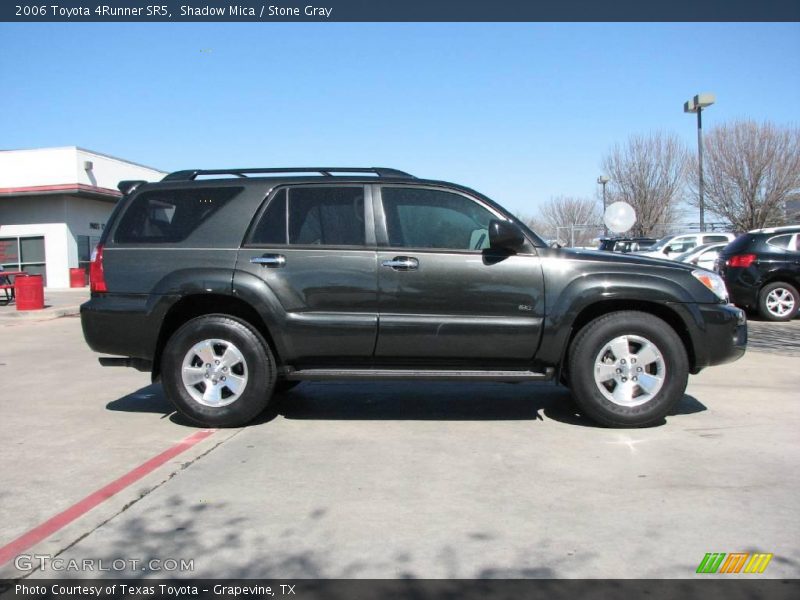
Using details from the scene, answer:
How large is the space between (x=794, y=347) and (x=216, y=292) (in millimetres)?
7847

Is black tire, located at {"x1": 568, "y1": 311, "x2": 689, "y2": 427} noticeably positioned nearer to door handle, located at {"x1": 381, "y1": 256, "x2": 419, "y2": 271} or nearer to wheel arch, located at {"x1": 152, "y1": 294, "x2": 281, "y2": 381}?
door handle, located at {"x1": 381, "y1": 256, "x2": 419, "y2": 271}

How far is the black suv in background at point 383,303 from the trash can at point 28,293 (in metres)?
12.1

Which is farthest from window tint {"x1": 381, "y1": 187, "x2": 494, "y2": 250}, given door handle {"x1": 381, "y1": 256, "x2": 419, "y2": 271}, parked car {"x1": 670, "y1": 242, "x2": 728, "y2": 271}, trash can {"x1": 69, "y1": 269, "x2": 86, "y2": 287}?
trash can {"x1": 69, "y1": 269, "x2": 86, "y2": 287}

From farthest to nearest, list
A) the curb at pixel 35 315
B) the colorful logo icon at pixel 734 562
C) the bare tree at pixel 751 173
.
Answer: the bare tree at pixel 751 173, the curb at pixel 35 315, the colorful logo icon at pixel 734 562

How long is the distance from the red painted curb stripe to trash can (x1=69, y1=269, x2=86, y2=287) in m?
23.0

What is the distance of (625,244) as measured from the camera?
20.9 meters

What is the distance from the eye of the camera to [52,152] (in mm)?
24609

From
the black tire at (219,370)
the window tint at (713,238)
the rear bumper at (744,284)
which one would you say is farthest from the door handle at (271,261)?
the window tint at (713,238)

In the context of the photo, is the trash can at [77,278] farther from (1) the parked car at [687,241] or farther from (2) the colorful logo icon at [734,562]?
(2) the colorful logo icon at [734,562]

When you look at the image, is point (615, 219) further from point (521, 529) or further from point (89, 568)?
point (89, 568)

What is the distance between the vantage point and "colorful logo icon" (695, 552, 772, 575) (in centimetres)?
290

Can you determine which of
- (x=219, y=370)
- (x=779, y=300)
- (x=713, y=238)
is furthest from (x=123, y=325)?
(x=713, y=238)

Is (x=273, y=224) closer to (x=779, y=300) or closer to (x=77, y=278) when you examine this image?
(x=779, y=300)

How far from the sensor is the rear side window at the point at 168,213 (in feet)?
17.4
